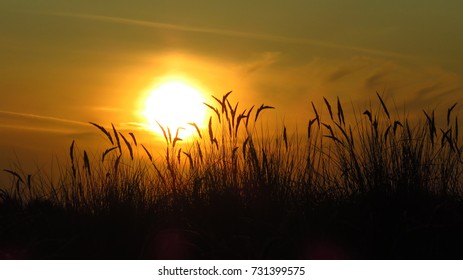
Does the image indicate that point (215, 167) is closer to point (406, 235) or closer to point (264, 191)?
point (264, 191)

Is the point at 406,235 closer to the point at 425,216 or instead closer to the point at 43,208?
the point at 425,216

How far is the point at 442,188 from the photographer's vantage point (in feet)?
17.8

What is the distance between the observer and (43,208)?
Result: 223 inches

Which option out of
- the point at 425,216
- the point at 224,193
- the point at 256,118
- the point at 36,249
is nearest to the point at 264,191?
the point at 224,193

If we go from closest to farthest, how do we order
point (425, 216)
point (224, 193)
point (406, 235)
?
point (406, 235), point (425, 216), point (224, 193)

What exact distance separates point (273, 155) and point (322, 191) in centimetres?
60

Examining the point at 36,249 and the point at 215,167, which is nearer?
the point at 36,249

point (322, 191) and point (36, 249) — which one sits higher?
point (322, 191)
